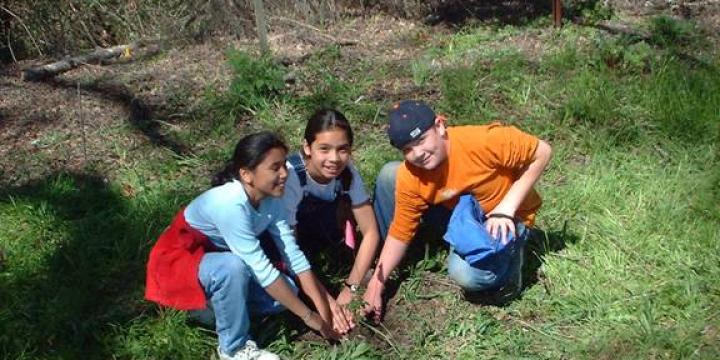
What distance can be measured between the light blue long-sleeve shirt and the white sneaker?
28 cm

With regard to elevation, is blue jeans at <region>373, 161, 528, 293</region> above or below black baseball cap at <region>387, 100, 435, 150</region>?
below

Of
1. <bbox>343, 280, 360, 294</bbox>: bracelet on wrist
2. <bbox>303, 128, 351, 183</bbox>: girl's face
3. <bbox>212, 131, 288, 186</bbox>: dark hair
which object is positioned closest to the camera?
<bbox>212, 131, 288, 186</bbox>: dark hair

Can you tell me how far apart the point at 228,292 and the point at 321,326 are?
1.27 ft

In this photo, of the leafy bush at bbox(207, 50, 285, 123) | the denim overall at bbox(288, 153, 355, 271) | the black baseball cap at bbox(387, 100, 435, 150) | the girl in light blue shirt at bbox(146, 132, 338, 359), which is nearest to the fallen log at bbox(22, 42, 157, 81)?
the leafy bush at bbox(207, 50, 285, 123)

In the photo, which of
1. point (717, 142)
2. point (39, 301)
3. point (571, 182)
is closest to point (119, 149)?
point (39, 301)

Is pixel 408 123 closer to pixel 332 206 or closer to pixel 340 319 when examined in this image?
pixel 332 206

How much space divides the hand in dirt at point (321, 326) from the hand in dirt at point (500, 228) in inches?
27.8

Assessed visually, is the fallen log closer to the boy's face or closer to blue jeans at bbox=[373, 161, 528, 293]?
blue jeans at bbox=[373, 161, 528, 293]

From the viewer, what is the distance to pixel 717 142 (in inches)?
156

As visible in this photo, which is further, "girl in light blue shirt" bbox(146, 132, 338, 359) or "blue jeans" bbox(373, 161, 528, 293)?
"blue jeans" bbox(373, 161, 528, 293)

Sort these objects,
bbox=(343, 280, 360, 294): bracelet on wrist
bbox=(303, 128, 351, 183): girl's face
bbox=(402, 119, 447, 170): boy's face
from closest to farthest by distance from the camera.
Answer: bbox=(402, 119, 447, 170): boy's face
bbox=(303, 128, 351, 183): girl's face
bbox=(343, 280, 360, 294): bracelet on wrist

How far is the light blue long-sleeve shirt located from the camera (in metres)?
2.68

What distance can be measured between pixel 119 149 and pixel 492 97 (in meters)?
2.25

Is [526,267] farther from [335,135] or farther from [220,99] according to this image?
[220,99]
